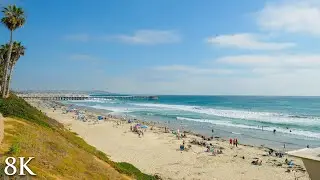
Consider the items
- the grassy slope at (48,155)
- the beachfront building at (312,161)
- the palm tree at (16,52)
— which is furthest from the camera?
the palm tree at (16,52)

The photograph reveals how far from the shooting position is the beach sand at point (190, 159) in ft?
81.5

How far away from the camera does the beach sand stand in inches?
978

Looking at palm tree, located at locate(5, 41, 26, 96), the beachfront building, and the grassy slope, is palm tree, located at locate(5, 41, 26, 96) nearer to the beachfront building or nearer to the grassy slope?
the grassy slope

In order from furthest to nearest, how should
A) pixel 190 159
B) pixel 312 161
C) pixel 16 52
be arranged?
pixel 16 52 → pixel 190 159 → pixel 312 161

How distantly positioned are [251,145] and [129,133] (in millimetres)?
17004

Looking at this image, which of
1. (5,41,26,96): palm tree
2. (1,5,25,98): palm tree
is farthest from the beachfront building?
(5,41,26,96): palm tree

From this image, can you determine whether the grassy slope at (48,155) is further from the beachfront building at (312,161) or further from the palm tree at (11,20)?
the palm tree at (11,20)

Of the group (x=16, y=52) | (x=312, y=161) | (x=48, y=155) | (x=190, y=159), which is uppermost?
(x=16, y=52)

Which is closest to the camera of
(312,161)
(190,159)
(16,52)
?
(312,161)

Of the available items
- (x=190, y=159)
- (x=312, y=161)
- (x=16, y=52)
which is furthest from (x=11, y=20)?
(x=312, y=161)

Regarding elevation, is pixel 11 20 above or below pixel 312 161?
above

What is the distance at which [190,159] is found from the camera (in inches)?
1175

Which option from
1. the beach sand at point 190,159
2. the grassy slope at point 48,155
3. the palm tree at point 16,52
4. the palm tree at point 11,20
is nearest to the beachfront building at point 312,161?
the grassy slope at point 48,155

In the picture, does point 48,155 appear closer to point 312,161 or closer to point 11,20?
point 312,161
